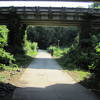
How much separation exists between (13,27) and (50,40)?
65601 millimetres

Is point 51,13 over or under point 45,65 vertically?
over

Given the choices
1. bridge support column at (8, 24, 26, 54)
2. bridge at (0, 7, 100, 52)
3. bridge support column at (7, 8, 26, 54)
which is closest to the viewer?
bridge at (0, 7, 100, 52)

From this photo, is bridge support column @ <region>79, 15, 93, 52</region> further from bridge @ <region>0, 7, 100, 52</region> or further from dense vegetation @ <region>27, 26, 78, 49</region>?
dense vegetation @ <region>27, 26, 78, 49</region>

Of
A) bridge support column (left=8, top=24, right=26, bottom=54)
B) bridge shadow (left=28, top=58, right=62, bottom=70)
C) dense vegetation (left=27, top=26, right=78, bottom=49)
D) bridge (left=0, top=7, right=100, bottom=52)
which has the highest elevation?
bridge (left=0, top=7, right=100, bottom=52)

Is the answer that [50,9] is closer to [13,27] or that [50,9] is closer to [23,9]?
[23,9]

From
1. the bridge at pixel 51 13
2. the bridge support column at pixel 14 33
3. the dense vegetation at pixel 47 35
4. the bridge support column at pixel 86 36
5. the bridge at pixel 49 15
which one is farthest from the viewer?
the dense vegetation at pixel 47 35

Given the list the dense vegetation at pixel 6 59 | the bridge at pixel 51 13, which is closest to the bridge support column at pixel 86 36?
the bridge at pixel 51 13

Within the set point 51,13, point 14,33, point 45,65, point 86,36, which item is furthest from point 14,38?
point 86,36

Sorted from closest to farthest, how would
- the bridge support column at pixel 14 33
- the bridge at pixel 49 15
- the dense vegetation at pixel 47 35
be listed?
the bridge at pixel 49 15 → the bridge support column at pixel 14 33 → the dense vegetation at pixel 47 35

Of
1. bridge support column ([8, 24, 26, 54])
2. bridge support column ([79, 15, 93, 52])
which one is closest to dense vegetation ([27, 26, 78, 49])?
bridge support column ([8, 24, 26, 54])

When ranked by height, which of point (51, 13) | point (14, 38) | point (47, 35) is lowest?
point (47, 35)

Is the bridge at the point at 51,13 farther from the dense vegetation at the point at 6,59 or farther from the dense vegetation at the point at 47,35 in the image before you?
the dense vegetation at the point at 47,35

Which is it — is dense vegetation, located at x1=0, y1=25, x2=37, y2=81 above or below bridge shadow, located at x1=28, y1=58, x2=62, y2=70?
above

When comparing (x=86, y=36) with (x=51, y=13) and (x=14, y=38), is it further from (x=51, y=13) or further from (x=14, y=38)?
(x=14, y=38)
